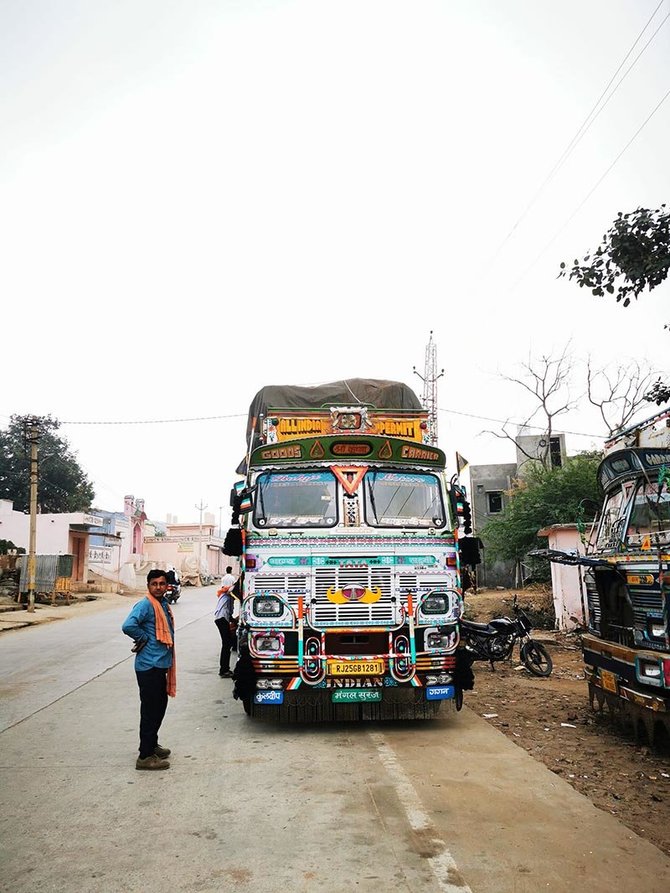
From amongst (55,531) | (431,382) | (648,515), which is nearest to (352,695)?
(648,515)

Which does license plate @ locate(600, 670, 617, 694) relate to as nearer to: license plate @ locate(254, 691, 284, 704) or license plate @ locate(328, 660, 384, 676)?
license plate @ locate(328, 660, 384, 676)

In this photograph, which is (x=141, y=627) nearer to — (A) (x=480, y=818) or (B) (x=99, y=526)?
(A) (x=480, y=818)

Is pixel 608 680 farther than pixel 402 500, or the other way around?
pixel 402 500

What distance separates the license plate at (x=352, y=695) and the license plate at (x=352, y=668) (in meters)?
0.17

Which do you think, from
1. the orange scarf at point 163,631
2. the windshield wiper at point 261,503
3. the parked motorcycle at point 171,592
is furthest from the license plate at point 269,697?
the windshield wiper at point 261,503

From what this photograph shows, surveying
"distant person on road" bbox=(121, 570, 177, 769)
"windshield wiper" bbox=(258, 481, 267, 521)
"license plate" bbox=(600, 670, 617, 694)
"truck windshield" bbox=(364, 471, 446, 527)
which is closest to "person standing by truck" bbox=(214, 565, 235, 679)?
"windshield wiper" bbox=(258, 481, 267, 521)

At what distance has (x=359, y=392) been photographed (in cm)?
1087

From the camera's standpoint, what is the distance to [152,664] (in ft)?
20.0

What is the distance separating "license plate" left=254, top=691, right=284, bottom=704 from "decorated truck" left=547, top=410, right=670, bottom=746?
10.2ft

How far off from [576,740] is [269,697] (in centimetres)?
314

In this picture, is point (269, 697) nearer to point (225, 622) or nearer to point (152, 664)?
point (152, 664)

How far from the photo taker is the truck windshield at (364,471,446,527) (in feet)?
25.5

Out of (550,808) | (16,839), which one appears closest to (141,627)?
(16,839)

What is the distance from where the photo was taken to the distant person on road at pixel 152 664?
237 inches
